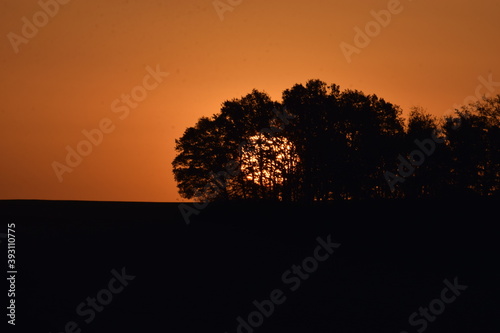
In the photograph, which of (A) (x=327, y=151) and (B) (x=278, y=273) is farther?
(A) (x=327, y=151)

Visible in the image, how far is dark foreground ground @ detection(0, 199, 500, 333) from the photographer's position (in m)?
15.0

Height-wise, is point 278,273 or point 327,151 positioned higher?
point 327,151

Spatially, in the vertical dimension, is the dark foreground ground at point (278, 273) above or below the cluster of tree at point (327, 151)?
below

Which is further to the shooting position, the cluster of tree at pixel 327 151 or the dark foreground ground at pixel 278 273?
the cluster of tree at pixel 327 151

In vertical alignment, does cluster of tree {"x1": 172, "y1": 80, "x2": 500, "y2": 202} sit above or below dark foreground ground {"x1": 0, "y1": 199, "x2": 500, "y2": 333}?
above

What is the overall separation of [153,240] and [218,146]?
115 ft

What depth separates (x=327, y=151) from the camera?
61.6m

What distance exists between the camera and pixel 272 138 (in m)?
63.0

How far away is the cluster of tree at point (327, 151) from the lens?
6162 centimetres

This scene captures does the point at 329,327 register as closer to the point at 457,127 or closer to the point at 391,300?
the point at 391,300

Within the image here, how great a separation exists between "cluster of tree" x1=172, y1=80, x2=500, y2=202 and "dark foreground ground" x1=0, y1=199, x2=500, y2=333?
80.4 ft

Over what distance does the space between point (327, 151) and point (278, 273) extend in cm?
3984

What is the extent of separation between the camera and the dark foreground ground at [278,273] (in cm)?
1501

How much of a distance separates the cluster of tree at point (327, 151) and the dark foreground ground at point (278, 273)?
24499 millimetres
